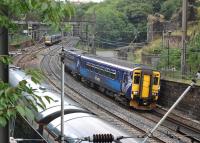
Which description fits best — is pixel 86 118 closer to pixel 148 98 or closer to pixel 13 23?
pixel 13 23

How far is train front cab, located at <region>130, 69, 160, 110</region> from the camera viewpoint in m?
25.2

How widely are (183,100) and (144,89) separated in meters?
2.19

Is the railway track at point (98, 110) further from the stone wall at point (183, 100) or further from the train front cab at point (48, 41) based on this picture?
the train front cab at point (48, 41)

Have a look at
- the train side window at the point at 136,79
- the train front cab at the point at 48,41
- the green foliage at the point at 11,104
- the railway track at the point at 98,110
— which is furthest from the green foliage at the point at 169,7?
the green foliage at the point at 11,104

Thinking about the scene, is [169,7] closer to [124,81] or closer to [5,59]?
[124,81]

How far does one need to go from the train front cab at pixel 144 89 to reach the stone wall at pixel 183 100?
1.21 m

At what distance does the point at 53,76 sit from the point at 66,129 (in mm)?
34066

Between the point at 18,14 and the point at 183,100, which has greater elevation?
the point at 18,14

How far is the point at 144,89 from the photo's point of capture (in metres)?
25.6

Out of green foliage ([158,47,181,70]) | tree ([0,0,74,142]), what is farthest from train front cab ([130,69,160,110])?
tree ([0,0,74,142])

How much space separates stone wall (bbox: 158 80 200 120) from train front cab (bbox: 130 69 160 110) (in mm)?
1205

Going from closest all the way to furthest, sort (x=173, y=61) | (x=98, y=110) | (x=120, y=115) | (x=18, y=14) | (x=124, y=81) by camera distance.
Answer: (x=18, y=14)
(x=120, y=115)
(x=98, y=110)
(x=124, y=81)
(x=173, y=61)

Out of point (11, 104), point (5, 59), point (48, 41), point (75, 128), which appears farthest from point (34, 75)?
point (48, 41)

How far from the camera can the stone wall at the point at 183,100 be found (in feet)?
78.6
